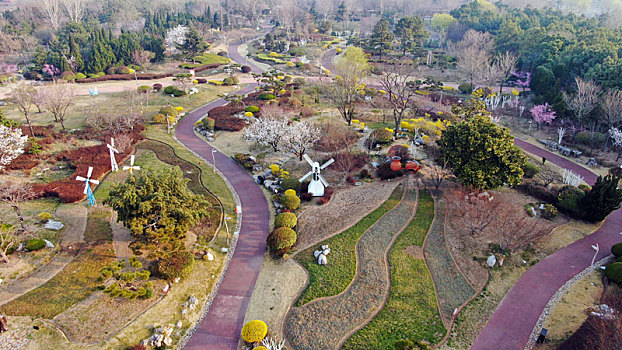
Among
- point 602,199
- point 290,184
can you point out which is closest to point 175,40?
point 290,184

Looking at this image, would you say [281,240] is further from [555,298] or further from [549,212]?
[549,212]

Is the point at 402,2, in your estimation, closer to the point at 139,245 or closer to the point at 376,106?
the point at 376,106

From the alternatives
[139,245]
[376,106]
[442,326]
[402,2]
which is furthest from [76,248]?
[402,2]

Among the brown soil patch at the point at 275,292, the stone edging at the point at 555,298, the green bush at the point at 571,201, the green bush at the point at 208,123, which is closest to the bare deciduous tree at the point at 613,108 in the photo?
the green bush at the point at 571,201

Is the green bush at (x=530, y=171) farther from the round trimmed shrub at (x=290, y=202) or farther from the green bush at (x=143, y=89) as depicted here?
the green bush at (x=143, y=89)

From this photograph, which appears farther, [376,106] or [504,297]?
[376,106]

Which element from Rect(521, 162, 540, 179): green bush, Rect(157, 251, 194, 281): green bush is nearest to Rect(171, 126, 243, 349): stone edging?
Rect(157, 251, 194, 281): green bush
